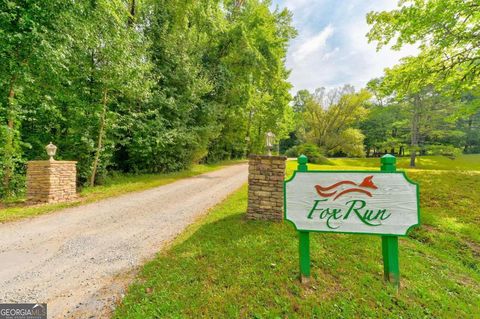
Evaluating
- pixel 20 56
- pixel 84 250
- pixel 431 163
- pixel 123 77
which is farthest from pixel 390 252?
pixel 431 163

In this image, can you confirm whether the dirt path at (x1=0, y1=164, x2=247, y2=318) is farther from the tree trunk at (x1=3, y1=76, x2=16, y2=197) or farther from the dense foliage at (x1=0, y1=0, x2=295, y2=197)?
the dense foliage at (x1=0, y1=0, x2=295, y2=197)

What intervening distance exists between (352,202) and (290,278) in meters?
1.16

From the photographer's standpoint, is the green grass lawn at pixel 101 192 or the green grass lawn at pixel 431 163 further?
the green grass lawn at pixel 431 163

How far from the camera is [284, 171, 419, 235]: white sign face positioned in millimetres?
2180

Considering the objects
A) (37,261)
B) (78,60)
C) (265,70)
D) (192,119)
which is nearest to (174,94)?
(192,119)

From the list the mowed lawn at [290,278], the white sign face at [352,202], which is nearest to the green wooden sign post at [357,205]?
the white sign face at [352,202]

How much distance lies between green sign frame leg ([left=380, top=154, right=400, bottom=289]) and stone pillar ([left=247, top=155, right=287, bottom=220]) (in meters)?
1.89

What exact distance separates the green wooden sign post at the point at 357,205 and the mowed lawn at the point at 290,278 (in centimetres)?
28

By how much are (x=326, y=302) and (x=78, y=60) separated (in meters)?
9.19

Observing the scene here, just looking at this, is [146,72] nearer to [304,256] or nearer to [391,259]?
[304,256]

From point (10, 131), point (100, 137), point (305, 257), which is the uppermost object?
point (100, 137)

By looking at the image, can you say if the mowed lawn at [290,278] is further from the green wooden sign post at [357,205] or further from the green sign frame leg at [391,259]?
the green wooden sign post at [357,205]

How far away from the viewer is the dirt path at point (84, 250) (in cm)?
216

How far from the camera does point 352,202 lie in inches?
89.0
